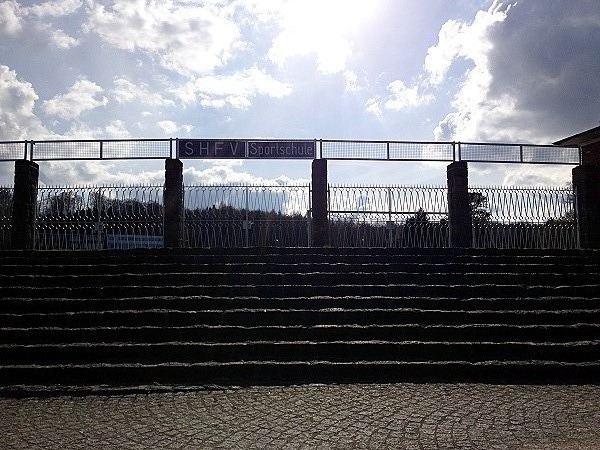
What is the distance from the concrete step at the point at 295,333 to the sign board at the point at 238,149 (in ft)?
23.0

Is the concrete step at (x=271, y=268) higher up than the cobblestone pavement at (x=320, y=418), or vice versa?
the concrete step at (x=271, y=268)

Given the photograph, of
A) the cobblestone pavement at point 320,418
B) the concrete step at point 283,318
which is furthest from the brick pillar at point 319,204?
the cobblestone pavement at point 320,418

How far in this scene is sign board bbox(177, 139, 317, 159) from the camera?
1377cm

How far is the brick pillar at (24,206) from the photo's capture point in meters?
13.3

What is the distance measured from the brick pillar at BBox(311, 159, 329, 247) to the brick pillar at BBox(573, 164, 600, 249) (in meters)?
7.10

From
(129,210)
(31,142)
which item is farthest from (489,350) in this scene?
(31,142)

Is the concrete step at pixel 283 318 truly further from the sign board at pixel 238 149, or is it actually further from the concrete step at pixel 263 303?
the sign board at pixel 238 149

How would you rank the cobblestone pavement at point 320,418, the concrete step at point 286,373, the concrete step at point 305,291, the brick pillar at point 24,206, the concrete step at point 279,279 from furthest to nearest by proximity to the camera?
the brick pillar at point 24,206, the concrete step at point 279,279, the concrete step at point 305,291, the concrete step at point 286,373, the cobblestone pavement at point 320,418

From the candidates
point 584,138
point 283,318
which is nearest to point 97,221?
point 283,318

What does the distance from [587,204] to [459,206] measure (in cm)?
385

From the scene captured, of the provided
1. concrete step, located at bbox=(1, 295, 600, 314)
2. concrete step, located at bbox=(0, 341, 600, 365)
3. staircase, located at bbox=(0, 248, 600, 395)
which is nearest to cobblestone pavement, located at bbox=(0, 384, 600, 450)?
staircase, located at bbox=(0, 248, 600, 395)

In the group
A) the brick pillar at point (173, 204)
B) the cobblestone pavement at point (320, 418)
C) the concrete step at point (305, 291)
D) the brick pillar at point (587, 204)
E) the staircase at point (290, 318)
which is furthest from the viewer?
the brick pillar at point (587, 204)

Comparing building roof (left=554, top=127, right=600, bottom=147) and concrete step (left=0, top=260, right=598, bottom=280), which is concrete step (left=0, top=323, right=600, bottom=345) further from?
building roof (left=554, top=127, right=600, bottom=147)

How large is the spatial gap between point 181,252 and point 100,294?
7.23 feet
